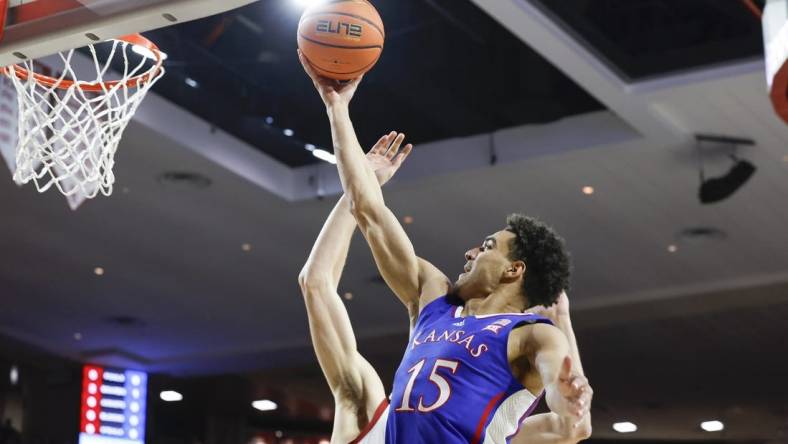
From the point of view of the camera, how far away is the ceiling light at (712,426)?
60.0 feet

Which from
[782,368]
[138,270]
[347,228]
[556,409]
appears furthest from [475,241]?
[556,409]

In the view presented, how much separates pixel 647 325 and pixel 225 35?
634 centimetres

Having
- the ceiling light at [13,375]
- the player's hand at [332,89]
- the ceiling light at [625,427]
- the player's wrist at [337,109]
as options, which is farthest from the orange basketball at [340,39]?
the ceiling light at [625,427]

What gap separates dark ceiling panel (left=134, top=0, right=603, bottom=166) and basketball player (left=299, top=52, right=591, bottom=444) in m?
4.62

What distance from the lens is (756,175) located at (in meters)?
9.87

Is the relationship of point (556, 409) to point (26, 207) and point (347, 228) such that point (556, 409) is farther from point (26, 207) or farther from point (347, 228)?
point (26, 207)

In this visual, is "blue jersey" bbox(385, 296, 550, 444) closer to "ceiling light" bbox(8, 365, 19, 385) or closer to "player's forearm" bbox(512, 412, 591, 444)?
"player's forearm" bbox(512, 412, 591, 444)

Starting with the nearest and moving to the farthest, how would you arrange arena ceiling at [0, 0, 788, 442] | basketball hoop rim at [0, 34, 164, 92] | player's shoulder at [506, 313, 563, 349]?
player's shoulder at [506, 313, 563, 349], basketball hoop rim at [0, 34, 164, 92], arena ceiling at [0, 0, 788, 442]

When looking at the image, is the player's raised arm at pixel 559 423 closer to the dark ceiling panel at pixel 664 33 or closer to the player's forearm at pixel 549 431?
the player's forearm at pixel 549 431

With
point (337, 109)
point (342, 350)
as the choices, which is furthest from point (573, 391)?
point (337, 109)

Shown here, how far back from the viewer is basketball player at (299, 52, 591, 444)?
3.33 meters

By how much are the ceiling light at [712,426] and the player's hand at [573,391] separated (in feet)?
52.6

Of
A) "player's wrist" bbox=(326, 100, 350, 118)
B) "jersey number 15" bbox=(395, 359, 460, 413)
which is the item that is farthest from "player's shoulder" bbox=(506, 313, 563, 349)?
"player's wrist" bbox=(326, 100, 350, 118)

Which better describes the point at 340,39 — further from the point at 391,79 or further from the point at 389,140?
the point at 391,79
